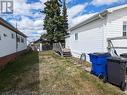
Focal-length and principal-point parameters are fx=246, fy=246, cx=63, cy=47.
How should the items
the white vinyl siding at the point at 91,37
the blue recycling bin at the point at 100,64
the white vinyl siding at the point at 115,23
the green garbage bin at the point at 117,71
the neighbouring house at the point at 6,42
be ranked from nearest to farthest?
the green garbage bin at the point at 117,71 < the blue recycling bin at the point at 100,64 < the white vinyl siding at the point at 115,23 < the neighbouring house at the point at 6,42 < the white vinyl siding at the point at 91,37

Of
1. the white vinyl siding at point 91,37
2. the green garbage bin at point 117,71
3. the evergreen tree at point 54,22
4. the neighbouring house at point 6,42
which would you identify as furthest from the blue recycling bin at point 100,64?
the evergreen tree at point 54,22

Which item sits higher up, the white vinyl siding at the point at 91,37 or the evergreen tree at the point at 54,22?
the evergreen tree at the point at 54,22

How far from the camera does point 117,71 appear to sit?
9.57 meters

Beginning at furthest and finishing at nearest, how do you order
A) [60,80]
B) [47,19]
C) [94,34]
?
[47,19]
[94,34]
[60,80]

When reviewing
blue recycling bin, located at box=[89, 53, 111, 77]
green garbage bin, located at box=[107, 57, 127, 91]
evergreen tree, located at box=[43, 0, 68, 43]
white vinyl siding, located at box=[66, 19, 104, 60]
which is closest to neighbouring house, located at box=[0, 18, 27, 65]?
white vinyl siding, located at box=[66, 19, 104, 60]

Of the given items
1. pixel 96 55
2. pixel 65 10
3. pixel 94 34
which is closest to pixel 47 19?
pixel 65 10

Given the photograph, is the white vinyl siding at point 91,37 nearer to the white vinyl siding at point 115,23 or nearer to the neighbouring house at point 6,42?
the white vinyl siding at point 115,23

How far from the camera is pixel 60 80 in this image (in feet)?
34.9

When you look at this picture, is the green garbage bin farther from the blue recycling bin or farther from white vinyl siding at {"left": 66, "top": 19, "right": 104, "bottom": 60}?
white vinyl siding at {"left": 66, "top": 19, "right": 104, "bottom": 60}

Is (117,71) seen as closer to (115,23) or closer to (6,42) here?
(115,23)

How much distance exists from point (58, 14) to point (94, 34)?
2688 centimetres

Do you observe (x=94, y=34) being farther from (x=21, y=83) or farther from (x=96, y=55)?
(x=21, y=83)

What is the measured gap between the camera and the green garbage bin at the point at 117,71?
9.24 m

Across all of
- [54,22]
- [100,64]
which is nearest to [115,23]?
[100,64]
